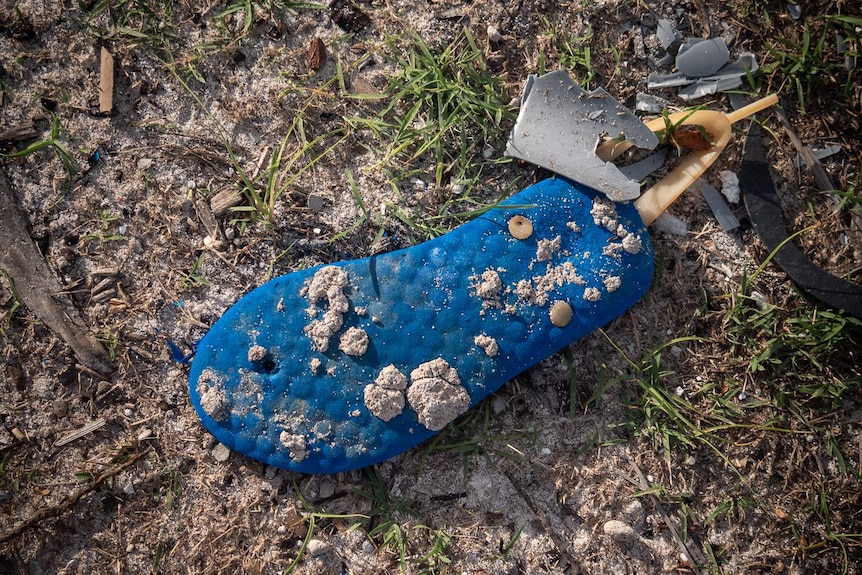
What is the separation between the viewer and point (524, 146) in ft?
6.00

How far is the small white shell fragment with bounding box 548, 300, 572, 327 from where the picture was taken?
1773 millimetres

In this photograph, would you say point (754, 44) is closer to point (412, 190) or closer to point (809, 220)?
point (809, 220)

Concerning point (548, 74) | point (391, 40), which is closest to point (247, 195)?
point (391, 40)

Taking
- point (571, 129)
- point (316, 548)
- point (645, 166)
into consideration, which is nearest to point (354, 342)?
point (316, 548)

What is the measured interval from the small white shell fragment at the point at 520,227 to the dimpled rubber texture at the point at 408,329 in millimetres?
14

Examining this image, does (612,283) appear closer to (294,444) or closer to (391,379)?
(391,379)

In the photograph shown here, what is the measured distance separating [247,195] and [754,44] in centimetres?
174

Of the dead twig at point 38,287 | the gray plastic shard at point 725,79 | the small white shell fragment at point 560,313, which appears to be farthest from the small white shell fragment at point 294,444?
the gray plastic shard at point 725,79

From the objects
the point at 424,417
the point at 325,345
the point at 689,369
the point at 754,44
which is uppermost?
the point at 754,44

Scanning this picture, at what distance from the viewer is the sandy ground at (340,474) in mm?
1814

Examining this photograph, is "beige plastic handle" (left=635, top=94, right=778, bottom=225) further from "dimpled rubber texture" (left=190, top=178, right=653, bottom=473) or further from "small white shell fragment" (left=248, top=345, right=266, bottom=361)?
"small white shell fragment" (left=248, top=345, right=266, bottom=361)

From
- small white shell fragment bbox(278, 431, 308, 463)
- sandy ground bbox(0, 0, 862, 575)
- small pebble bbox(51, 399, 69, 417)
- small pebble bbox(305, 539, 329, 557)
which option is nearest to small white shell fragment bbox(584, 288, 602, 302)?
sandy ground bbox(0, 0, 862, 575)

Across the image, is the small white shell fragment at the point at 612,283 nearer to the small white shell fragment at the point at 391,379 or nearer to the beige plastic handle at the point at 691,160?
the beige plastic handle at the point at 691,160

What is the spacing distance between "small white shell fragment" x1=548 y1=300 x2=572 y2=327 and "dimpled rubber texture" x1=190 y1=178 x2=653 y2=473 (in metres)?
0.02
